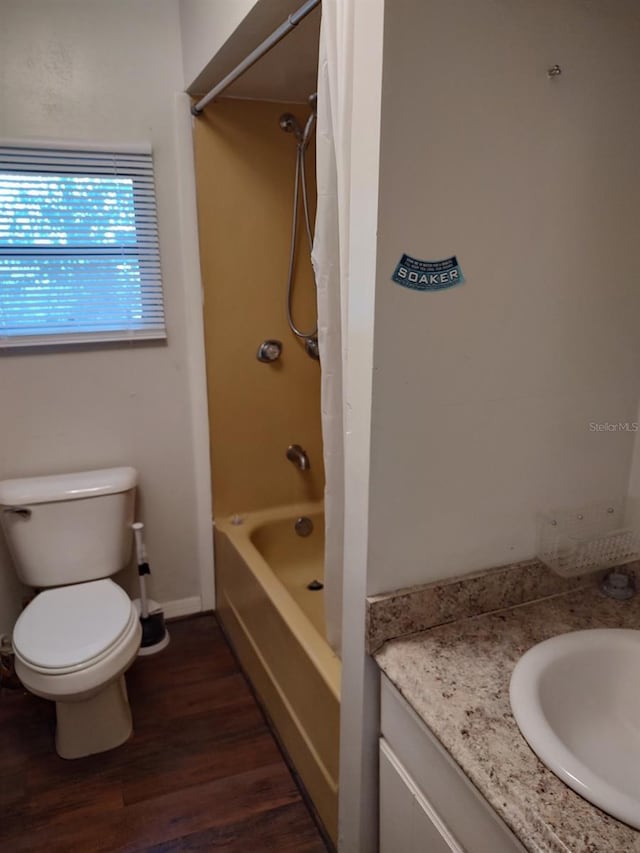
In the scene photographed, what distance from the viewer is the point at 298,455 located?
2.51m

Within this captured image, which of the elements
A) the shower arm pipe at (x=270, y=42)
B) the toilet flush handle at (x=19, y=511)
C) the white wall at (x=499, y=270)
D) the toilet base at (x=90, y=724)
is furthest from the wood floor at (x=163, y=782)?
the shower arm pipe at (x=270, y=42)

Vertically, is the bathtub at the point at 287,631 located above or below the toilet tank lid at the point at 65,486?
below

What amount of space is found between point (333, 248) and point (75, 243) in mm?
1122

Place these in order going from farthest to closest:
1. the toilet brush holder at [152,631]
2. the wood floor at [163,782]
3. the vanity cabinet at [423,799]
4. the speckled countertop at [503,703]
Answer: the toilet brush holder at [152,631] → the wood floor at [163,782] → the vanity cabinet at [423,799] → the speckled countertop at [503,703]

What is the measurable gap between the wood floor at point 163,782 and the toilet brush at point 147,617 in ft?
0.44

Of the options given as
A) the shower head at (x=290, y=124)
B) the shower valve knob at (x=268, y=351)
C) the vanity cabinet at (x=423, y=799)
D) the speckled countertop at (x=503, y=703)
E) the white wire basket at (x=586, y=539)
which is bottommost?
the vanity cabinet at (x=423, y=799)

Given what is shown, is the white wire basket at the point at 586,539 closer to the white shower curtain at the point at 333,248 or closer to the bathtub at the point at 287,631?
the white shower curtain at the point at 333,248

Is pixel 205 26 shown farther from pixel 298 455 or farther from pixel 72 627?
pixel 72 627

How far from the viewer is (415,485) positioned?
1127 millimetres

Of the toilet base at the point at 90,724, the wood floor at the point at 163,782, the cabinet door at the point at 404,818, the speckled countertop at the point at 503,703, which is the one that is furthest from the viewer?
the toilet base at the point at 90,724

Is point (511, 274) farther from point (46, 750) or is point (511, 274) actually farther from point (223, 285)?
point (46, 750)

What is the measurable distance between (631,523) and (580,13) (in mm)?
1015

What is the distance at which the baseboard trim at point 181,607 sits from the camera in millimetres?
2545

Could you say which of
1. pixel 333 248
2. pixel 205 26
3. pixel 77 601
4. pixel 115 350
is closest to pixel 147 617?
pixel 77 601
